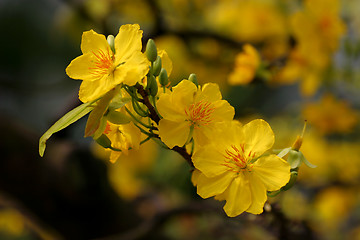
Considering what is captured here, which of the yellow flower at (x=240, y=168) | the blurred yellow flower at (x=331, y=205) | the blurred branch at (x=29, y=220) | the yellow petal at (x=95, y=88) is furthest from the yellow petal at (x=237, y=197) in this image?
the blurred yellow flower at (x=331, y=205)

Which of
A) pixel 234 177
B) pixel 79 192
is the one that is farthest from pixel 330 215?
pixel 234 177

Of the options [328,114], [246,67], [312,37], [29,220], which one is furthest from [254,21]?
[29,220]

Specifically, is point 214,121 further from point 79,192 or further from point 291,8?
point 291,8

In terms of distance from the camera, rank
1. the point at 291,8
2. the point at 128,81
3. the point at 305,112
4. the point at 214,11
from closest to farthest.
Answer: the point at 128,81 → the point at 305,112 → the point at 291,8 → the point at 214,11

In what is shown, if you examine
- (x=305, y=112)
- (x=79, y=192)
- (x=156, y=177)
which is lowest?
(x=156, y=177)

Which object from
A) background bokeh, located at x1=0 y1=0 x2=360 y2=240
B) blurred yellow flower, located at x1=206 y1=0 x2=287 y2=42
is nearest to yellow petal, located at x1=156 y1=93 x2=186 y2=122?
background bokeh, located at x1=0 y1=0 x2=360 y2=240

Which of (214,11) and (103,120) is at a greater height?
(103,120)

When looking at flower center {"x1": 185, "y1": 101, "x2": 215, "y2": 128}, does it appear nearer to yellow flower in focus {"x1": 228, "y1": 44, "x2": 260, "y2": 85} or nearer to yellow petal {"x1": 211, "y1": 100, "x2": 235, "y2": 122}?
yellow petal {"x1": 211, "y1": 100, "x2": 235, "y2": 122}
